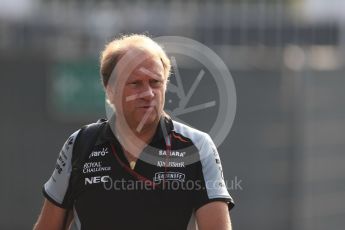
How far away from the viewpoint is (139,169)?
4.11 m

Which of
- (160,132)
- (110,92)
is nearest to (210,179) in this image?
(160,132)

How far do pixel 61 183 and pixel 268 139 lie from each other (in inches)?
300

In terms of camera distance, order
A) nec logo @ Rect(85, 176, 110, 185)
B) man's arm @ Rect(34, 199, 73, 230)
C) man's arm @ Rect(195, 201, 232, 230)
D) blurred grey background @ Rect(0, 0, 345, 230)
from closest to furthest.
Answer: man's arm @ Rect(195, 201, 232, 230) < nec logo @ Rect(85, 176, 110, 185) < man's arm @ Rect(34, 199, 73, 230) < blurred grey background @ Rect(0, 0, 345, 230)

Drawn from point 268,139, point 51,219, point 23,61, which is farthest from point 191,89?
point 51,219

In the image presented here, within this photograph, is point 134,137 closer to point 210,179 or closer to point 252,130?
point 210,179

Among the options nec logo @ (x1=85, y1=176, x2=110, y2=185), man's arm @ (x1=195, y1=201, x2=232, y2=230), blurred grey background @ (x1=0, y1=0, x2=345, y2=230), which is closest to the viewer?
man's arm @ (x1=195, y1=201, x2=232, y2=230)

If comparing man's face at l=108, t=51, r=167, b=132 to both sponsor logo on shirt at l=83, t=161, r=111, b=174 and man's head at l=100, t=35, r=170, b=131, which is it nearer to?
man's head at l=100, t=35, r=170, b=131

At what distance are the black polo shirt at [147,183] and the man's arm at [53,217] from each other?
1.2 inches

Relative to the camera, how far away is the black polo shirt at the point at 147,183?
4051mm

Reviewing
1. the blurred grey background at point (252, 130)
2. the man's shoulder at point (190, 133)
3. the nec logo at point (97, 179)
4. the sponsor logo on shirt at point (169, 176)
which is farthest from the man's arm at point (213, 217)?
the blurred grey background at point (252, 130)

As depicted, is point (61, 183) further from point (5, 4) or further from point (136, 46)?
point (5, 4)

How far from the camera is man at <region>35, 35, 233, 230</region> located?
4.05 metres

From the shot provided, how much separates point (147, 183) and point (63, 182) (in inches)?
15.1

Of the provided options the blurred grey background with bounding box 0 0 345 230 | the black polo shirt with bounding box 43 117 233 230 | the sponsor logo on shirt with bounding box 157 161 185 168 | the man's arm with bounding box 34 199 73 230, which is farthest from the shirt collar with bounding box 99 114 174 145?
the blurred grey background with bounding box 0 0 345 230
